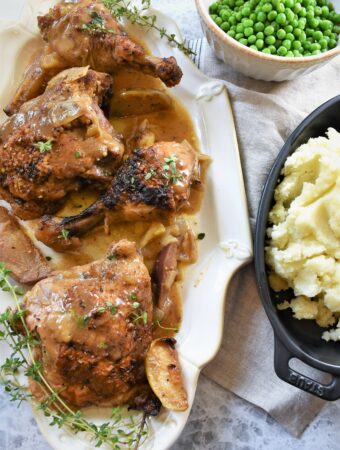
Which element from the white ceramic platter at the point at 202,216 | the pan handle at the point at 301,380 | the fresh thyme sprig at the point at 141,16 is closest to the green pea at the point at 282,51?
the white ceramic platter at the point at 202,216

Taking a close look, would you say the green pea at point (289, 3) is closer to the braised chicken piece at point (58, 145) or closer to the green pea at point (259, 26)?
the green pea at point (259, 26)

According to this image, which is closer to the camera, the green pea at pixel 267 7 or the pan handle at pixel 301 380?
the pan handle at pixel 301 380

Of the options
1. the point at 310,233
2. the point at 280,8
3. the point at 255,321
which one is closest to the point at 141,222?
the point at 255,321

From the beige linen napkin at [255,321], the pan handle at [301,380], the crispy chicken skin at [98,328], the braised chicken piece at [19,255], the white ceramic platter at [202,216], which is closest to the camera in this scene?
the crispy chicken skin at [98,328]

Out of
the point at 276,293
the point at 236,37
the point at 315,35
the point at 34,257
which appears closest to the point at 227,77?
the point at 236,37

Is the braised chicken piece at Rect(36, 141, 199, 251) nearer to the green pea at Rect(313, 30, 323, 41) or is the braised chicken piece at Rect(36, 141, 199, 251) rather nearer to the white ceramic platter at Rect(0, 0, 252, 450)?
the white ceramic platter at Rect(0, 0, 252, 450)

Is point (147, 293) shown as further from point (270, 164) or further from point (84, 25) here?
point (84, 25)
